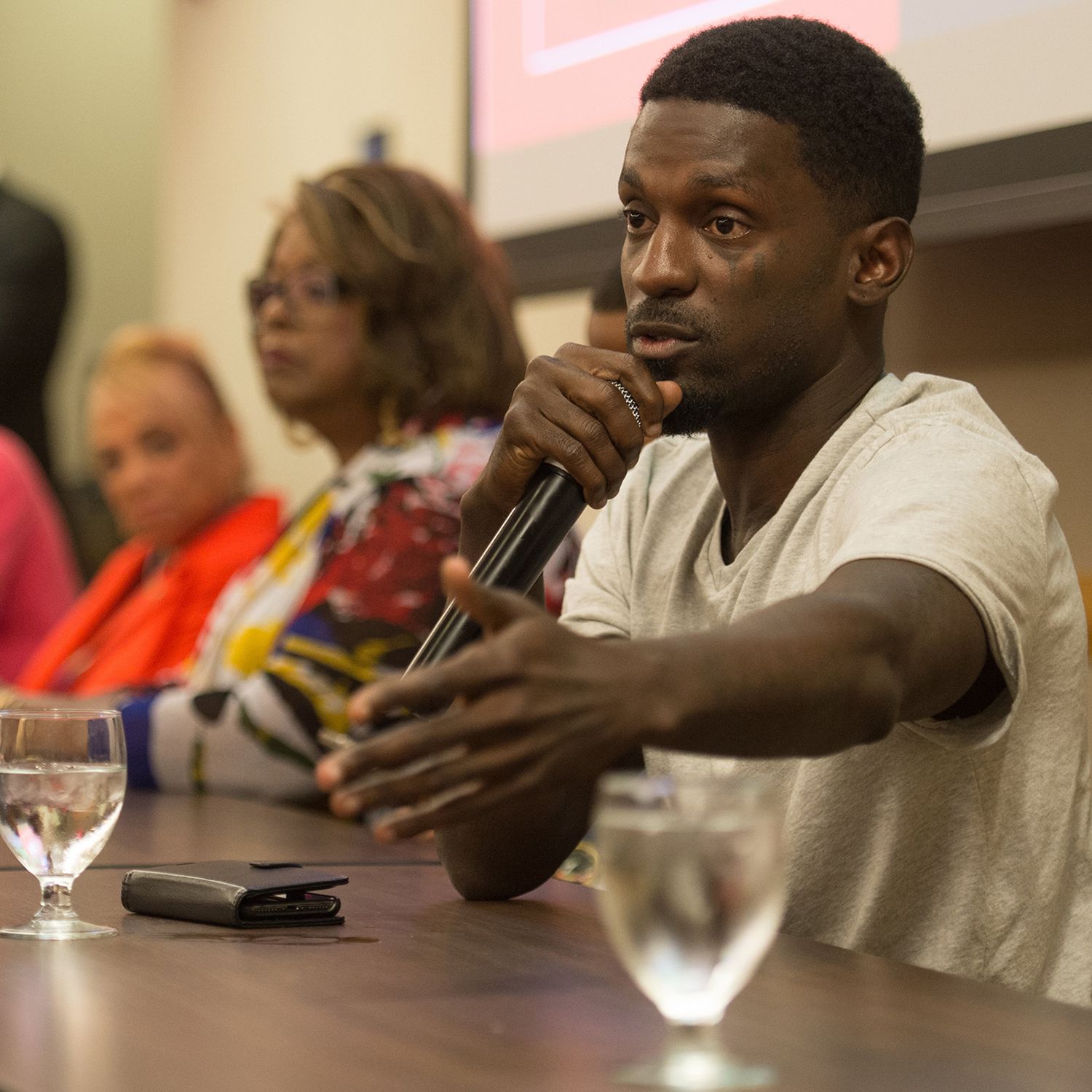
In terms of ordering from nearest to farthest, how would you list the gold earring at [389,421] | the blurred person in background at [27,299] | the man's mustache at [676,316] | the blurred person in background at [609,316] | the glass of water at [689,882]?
1. the glass of water at [689,882]
2. the man's mustache at [676,316]
3. the blurred person in background at [609,316]
4. the gold earring at [389,421]
5. the blurred person in background at [27,299]

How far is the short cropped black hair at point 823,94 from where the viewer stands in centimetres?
123

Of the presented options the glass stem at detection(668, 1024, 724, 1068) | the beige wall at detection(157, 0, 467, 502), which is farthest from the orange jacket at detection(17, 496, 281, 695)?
the glass stem at detection(668, 1024, 724, 1068)

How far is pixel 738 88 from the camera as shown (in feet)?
4.03

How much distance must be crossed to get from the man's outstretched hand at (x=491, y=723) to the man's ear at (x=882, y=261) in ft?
2.22

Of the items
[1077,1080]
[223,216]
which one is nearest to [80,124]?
[223,216]

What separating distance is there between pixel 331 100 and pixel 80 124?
1.44 meters

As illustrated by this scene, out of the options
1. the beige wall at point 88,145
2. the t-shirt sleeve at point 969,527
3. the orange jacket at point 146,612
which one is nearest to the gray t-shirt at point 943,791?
the t-shirt sleeve at point 969,527

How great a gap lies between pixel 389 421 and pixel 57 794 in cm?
150

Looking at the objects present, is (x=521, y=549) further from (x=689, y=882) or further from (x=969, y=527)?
(x=689, y=882)

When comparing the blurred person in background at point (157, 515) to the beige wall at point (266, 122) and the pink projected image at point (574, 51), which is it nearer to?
the beige wall at point (266, 122)

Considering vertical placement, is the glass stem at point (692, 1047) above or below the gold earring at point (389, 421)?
below

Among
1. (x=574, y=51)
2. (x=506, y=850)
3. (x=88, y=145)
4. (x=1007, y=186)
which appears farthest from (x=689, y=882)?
(x=88, y=145)

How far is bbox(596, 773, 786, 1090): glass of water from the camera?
2.03 ft

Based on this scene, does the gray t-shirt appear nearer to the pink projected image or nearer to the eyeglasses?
the pink projected image
